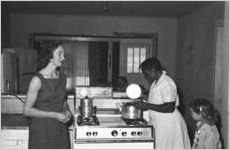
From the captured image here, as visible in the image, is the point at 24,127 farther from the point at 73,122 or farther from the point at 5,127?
the point at 73,122

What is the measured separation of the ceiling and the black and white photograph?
17 millimetres

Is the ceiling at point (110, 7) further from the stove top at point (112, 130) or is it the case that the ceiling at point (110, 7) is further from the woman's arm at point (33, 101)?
the woman's arm at point (33, 101)

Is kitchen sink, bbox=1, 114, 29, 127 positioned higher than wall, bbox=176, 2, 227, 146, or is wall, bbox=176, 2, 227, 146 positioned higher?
wall, bbox=176, 2, 227, 146

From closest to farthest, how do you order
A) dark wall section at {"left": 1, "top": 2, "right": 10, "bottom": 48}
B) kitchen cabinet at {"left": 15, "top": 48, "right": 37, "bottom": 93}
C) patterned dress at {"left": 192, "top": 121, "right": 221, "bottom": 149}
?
patterned dress at {"left": 192, "top": 121, "right": 221, "bottom": 149} < kitchen cabinet at {"left": 15, "top": 48, "right": 37, "bottom": 93} < dark wall section at {"left": 1, "top": 2, "right": 10, "bottom": 48}

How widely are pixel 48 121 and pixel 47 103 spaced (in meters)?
0.12

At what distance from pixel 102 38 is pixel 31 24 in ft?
4.48

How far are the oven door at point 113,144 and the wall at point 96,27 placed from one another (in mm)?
4134

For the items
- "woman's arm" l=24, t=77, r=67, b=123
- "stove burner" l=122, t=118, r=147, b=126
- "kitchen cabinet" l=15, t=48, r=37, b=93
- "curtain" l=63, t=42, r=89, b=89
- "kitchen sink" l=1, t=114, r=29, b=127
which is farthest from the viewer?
"curtain" l=63, t=42, r=89, b=89

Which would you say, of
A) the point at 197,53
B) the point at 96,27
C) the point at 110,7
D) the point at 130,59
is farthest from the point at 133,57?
the point at 197,53

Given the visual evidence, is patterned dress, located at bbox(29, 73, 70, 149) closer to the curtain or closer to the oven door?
the oven door

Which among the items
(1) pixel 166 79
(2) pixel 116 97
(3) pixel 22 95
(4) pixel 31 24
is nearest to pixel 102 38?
(4) pixel 31 24

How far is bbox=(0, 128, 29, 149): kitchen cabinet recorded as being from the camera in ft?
8.22

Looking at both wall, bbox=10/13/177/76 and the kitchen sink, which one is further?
wall, bbox=10/13/177/76

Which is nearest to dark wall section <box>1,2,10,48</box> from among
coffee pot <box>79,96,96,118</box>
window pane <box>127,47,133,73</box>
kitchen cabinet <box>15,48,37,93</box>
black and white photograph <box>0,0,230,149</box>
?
black and white photograph <box>0,0,230,149</box>
